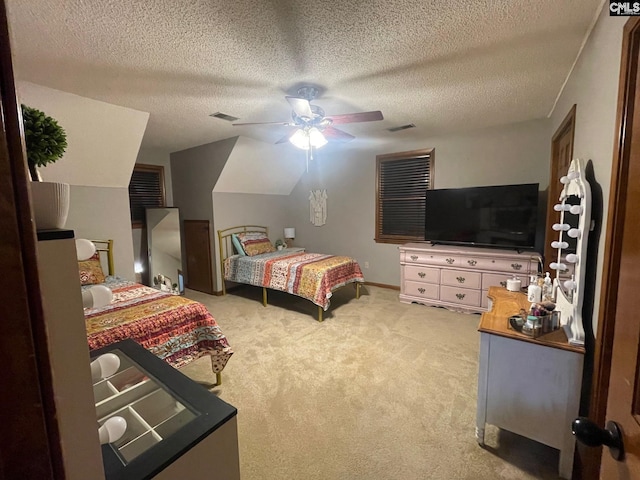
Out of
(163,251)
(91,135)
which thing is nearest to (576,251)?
(91,135)

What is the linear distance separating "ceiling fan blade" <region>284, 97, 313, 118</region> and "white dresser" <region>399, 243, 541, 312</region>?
2.38m

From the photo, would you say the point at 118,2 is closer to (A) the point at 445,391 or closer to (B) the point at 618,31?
(B) the point at 618,31

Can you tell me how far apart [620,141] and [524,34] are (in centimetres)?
119

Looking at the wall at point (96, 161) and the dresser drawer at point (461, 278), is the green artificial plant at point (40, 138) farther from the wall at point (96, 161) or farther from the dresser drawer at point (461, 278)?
the dresser drawer at point (461, 278)

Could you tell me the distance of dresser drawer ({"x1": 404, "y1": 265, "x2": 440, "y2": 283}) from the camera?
3889 millimetres

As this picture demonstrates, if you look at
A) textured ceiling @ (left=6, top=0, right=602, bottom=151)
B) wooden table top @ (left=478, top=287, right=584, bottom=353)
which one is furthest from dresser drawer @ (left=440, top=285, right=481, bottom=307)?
textured ceiling @ (left=6, top=0, right=602, bottom=151)

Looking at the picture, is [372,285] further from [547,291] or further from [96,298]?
[96,298]

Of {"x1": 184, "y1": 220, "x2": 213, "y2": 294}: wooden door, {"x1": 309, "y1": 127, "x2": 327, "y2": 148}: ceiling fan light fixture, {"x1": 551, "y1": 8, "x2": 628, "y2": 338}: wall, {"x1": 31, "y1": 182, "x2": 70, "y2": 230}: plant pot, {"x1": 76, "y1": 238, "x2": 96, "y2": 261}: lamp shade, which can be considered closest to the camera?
{"x1": 31, "y1": 182, "x2": 70, "y2": 230}: plant pot

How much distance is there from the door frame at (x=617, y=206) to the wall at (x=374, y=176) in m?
3.00

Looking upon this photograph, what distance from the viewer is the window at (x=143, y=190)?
4.64 metres

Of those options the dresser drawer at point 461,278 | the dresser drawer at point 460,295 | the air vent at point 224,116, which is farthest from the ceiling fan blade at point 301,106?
the dresser drawer at point 460,295

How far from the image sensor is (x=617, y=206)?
41.6 inches

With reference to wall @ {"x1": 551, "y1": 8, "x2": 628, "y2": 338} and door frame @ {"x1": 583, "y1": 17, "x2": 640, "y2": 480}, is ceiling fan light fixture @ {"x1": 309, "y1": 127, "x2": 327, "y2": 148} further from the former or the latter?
door frame @ {"x1": 583, "y1": 17, "x2": 640, "y2": 480}

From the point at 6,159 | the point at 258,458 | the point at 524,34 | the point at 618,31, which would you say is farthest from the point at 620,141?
the point at 258,458
